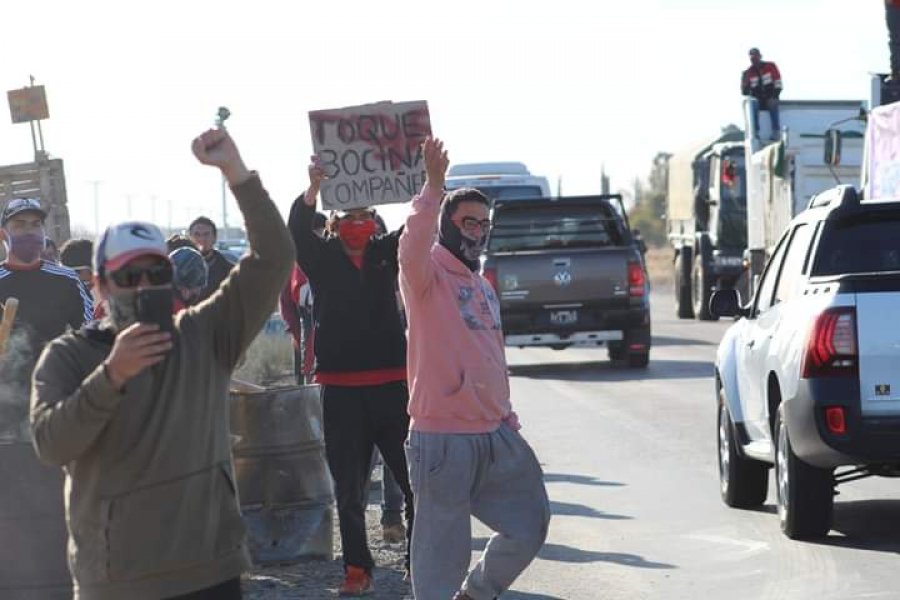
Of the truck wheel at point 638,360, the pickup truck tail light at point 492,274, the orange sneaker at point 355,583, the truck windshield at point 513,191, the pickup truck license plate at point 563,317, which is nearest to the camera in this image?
the orange sneaker at point 355,583

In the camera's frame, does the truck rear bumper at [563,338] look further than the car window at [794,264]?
Yes

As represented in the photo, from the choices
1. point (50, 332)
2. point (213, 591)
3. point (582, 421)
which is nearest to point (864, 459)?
point (50, 332)

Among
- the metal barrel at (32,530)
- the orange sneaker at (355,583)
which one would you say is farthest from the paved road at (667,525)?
the metal barrel at (32,530)

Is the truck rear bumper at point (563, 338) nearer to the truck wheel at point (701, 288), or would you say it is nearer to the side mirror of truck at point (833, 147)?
the side mirror of truck at point (833, 147)

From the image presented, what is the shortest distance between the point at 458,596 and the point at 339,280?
2.28 metres

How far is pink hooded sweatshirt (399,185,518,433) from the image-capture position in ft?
24.6

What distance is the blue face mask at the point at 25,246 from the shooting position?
33.1ft

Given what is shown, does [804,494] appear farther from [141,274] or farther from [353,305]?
[141,274]

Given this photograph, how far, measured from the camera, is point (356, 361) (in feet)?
30.7

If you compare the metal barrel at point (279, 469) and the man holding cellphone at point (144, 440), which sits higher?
the man holding cellphone at point (144, 440)

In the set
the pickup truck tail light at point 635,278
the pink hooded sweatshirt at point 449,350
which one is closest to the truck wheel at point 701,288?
the pickup truck tail light at point 635,278

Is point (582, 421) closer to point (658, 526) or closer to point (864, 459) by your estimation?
point (658, 526)

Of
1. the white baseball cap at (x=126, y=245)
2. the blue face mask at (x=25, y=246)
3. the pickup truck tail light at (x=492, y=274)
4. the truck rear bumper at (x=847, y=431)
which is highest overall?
the white baseball cap at (x=126, y=245)

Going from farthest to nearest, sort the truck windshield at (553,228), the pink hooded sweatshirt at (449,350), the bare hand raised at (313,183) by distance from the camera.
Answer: the truck windshield at (553,228) → the bare hand raised at (313,183) → the pink hooded sweatshirt at (449,350)
